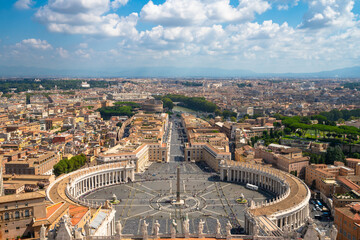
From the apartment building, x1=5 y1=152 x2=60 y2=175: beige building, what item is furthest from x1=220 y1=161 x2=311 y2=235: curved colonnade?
x1=5 y1=152 x2=60 y2=175: beige building

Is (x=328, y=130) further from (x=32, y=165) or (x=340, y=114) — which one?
(x=32, y=165)

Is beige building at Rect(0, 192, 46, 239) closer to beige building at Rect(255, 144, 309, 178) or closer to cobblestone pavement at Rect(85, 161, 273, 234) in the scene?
cobblestone pavement at Rect(85, 161, 273, 234)

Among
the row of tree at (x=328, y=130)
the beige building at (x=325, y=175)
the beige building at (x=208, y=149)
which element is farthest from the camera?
the row of tree at (x=328, y=130)

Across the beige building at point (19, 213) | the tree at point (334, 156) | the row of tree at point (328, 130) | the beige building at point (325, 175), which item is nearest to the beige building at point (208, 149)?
the beige building at point (325, 175)

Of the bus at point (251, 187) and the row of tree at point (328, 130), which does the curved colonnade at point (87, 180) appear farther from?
the row of tree at point (328, 130)

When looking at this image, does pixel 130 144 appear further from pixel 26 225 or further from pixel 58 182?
pixel 26 225

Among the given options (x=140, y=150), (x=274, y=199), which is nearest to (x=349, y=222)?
(x=274, y=199)
